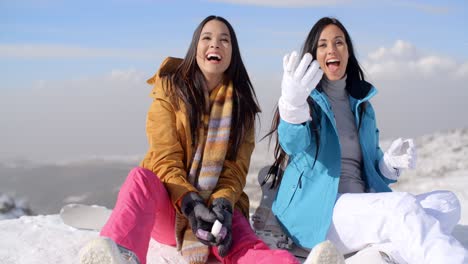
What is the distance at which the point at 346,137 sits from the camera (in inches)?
95.2

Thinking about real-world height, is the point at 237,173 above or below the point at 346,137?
below

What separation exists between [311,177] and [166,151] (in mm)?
598

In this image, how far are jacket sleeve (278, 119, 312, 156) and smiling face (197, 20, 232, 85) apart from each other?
1.31 feet

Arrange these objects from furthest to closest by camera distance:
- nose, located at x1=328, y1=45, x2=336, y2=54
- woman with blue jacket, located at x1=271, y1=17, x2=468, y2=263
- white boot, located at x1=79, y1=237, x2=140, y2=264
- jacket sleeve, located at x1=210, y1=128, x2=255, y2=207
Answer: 1. nose, located at x1=328, y1=45, x2=336, y2=54
2. jacket sleeve, located at x1=210, y1=128, x2=255, y2=207
3. woman with blue jacket, located at x1=271, y1=17, x2=468, y2=263
4. white boot, located at x1=79, y1=237, x2=140, y2=264

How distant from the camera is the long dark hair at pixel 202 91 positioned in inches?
93.2

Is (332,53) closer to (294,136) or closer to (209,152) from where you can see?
(294,136)

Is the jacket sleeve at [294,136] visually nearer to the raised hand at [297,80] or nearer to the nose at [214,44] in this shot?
the raised hand at [297,80]

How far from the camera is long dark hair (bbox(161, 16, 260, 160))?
93.2 inches

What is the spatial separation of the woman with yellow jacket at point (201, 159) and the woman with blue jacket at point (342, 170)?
21 cm

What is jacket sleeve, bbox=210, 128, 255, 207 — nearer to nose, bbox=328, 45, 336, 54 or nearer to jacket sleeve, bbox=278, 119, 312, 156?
jacket sleeve, bbox=278, 119, 312, 156

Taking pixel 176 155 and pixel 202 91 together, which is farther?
pixel 202 91

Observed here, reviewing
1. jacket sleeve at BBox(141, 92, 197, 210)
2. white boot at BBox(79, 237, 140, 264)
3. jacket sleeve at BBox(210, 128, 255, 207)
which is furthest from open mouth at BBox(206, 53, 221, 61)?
white boot at BBox(79, 237, 140, 264)

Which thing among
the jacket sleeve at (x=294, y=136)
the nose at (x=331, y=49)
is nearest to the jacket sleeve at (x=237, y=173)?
the jacket sleeve at (x=294, y=136)

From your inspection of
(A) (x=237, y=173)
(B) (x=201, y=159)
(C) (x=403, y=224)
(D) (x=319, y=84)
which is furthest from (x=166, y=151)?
(C) (x=403, y=224)
